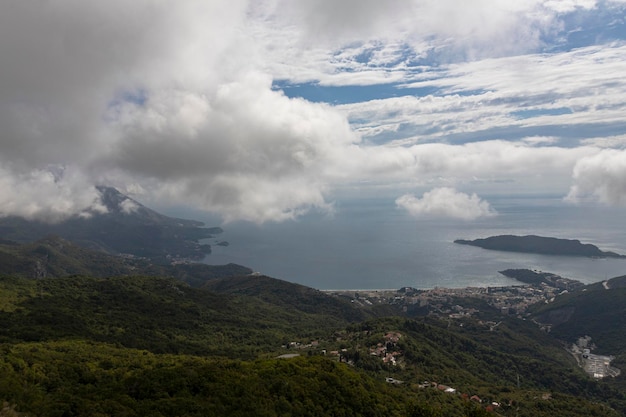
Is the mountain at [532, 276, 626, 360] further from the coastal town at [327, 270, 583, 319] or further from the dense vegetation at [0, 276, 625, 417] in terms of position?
the dense vegetation at [0, 276, 625, 417]

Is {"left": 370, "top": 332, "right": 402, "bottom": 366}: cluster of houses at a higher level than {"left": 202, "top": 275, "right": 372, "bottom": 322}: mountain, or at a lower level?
higher

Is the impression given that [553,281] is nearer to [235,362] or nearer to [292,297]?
[292,297]

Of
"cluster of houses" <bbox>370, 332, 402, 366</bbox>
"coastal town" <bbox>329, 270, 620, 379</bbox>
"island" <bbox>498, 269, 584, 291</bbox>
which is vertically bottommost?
"coastal town" <bbox>329, 270, 620, 379</bbox>

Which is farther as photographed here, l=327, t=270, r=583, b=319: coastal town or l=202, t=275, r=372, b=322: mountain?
l=327, t=270, r=583, b=319: coastal town

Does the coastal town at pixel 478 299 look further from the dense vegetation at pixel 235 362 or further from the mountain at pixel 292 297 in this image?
the dense vegetation at pixel 235 362

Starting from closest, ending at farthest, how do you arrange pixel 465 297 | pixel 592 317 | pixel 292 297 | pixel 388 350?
pixel 388 350
pixel 592 317
pixel 292 297
pixel 465 297

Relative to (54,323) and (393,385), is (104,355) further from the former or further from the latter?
(393,385)

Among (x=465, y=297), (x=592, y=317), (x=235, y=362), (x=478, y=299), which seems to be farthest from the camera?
(x=465, y=297)

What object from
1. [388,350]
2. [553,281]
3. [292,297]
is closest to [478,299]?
[553,281]

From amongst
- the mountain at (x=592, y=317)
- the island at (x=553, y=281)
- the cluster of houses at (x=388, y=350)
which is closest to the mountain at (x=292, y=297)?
the cluster of houses at (x=388, y=350)

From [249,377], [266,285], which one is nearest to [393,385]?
[249,377]

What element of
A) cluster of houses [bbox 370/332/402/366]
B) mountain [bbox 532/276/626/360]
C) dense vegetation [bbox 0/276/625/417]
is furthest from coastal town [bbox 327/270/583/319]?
cluster of houses [bbox 370/332/402/366]
